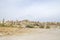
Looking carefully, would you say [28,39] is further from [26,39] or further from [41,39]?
[41,39]

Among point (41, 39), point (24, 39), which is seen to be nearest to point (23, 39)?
point (24, 39)

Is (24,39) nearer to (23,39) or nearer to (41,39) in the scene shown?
(23,39)

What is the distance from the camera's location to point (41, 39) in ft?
66.8

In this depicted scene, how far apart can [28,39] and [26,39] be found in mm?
253

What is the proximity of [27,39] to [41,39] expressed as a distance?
5.82ft

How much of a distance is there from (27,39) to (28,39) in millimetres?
125

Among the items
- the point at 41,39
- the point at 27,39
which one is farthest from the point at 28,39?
the point at 41,39

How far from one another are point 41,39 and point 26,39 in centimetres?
189

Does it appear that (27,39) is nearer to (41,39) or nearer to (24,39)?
(24,39)

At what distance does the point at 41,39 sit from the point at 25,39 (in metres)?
2.02

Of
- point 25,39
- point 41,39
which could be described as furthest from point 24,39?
point 41,39

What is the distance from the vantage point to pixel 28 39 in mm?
20078

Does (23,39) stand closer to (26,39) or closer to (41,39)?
(26,39)

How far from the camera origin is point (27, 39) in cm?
2009
